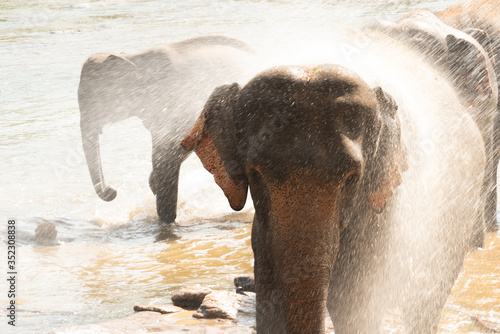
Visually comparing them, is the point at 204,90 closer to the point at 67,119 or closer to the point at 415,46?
the point at 415,46

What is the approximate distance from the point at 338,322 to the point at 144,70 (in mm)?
4619

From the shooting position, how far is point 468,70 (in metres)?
4.50

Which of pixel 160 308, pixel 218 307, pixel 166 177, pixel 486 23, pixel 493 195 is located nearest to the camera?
pixel 218 307

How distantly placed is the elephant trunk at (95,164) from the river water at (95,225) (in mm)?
251

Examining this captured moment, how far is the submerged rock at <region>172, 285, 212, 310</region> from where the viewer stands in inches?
163

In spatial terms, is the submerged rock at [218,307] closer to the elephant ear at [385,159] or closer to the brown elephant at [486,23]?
the elephant ear at [385,159]

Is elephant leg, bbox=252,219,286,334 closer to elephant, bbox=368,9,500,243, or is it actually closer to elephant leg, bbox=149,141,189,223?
elephant, bbox=368,9,500,243

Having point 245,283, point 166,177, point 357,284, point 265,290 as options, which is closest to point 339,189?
point 265,290

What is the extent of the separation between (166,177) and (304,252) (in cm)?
429

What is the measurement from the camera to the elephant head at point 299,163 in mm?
2562

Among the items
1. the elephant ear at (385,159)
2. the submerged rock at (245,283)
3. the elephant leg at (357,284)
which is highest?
the elephant ear at (385,159)

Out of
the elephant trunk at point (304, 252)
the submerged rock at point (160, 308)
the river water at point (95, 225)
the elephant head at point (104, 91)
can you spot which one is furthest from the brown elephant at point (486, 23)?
the elephant trunk at point (304, 252)

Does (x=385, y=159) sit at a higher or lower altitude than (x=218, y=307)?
higher

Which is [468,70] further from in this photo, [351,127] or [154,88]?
[154,88]
